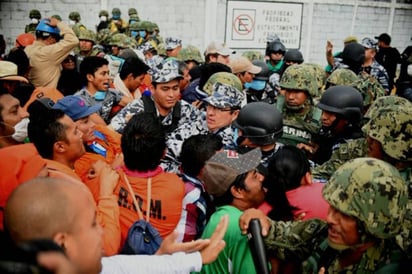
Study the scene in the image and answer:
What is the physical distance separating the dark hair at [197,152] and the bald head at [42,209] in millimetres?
1360

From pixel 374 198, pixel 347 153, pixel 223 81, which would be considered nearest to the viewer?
pixel 374 198

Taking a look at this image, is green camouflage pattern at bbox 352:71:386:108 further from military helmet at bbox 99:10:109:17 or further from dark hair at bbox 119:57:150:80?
Result: military helmet at bbox 99:10:109:17

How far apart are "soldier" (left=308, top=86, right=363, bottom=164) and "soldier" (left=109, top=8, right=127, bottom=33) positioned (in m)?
8.45

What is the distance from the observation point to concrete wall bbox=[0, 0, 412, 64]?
12242 mm

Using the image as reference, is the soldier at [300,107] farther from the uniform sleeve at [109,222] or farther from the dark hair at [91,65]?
the uniform sleeve at [109,222]

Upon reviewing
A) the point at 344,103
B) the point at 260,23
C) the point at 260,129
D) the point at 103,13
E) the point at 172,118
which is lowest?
the point at 172,118

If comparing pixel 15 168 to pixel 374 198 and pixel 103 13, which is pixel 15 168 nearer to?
pixel 374 198

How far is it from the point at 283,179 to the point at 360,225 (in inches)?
27.1

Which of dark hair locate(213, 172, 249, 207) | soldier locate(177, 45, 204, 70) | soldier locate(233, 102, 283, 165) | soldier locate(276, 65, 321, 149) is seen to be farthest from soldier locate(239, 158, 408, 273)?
soldier locate(177, 45, 204, 70)

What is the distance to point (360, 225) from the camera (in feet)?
6.30

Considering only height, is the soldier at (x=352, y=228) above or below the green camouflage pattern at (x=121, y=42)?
below

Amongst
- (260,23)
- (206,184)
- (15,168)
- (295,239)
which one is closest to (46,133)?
(15,168)

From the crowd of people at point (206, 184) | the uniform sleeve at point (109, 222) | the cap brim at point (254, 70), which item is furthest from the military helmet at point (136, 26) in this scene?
the uniform sleeve at point (109, 222)

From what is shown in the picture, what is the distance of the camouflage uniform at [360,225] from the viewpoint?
1.86 m
